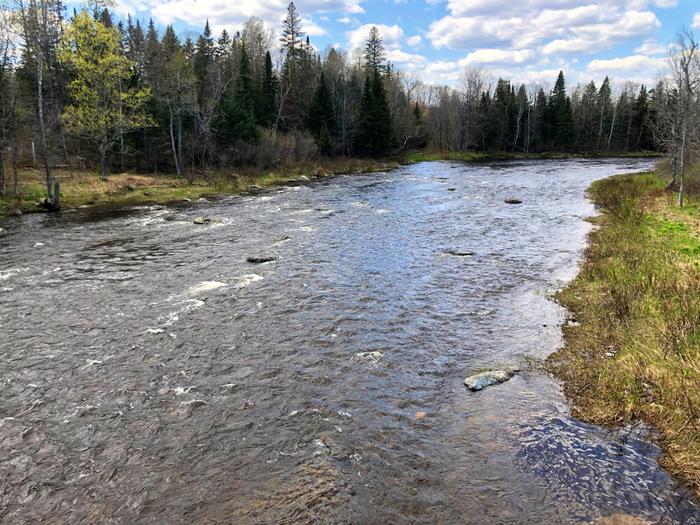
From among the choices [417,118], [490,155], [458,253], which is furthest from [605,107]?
[458,253]

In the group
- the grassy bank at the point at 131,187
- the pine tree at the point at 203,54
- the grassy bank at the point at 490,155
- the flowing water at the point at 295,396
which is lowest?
the flowing water at the point at 295,396

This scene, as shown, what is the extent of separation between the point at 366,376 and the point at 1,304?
1180 cm

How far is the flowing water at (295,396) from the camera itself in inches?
274

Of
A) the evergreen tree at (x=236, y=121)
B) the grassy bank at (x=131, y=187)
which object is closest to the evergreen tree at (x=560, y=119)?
the grassy bank at (x=131, y=187)

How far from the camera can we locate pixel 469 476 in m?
7.43

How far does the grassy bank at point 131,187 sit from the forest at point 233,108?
5.68 ft

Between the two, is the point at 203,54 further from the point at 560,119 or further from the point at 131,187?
the point at 560,119

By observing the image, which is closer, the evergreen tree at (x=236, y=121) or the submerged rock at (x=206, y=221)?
the submerged rock at (x=206, y=221)

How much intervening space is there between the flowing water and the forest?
22044 millimetres

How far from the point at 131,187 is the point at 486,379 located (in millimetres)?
37573

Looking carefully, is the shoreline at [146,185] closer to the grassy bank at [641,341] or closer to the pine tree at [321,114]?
the pine tree at [321,114]

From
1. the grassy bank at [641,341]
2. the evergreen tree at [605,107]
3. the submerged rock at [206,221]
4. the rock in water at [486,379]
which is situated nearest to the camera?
the grassy bank at [641,341]

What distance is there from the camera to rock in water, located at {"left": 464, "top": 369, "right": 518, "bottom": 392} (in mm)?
10047

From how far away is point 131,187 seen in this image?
40.1 meters
